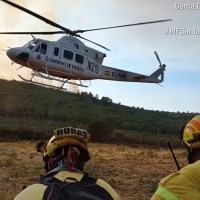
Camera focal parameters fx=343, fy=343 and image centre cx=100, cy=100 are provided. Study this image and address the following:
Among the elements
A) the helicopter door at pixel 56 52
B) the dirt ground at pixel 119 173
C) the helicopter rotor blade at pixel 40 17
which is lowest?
the dirt ground at pixel 119 173

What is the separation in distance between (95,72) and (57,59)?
2517mm

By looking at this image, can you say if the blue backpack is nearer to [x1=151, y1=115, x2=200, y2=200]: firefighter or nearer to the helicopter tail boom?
[x1=151, y1=115, x2=200, y2=200]: firefighter

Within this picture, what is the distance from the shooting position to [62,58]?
52.2 ft

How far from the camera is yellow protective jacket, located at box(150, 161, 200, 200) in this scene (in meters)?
1.53

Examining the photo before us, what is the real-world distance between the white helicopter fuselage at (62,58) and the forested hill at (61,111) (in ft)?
43.2

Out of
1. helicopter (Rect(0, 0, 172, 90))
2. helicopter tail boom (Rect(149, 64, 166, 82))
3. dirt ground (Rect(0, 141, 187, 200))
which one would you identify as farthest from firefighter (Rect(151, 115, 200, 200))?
A: helicopter tail boom (Rect(149, 64, 166, 82))

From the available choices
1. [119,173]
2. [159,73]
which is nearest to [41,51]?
[119,173]

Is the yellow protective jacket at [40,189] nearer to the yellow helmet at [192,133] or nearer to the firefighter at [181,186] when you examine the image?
the firefighter at [181,186]

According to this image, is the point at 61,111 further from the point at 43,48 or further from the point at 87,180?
the point at 87,180

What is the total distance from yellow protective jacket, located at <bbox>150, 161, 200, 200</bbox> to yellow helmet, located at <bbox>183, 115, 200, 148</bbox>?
690 mm

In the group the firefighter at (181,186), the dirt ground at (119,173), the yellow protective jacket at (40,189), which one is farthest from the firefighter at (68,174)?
the dirt ground at (119,173)

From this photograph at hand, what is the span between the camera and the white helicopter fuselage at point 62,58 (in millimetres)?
15273

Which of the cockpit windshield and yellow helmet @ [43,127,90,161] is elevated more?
the cockpit windshield

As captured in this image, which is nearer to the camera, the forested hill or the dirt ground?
the dirt ground
